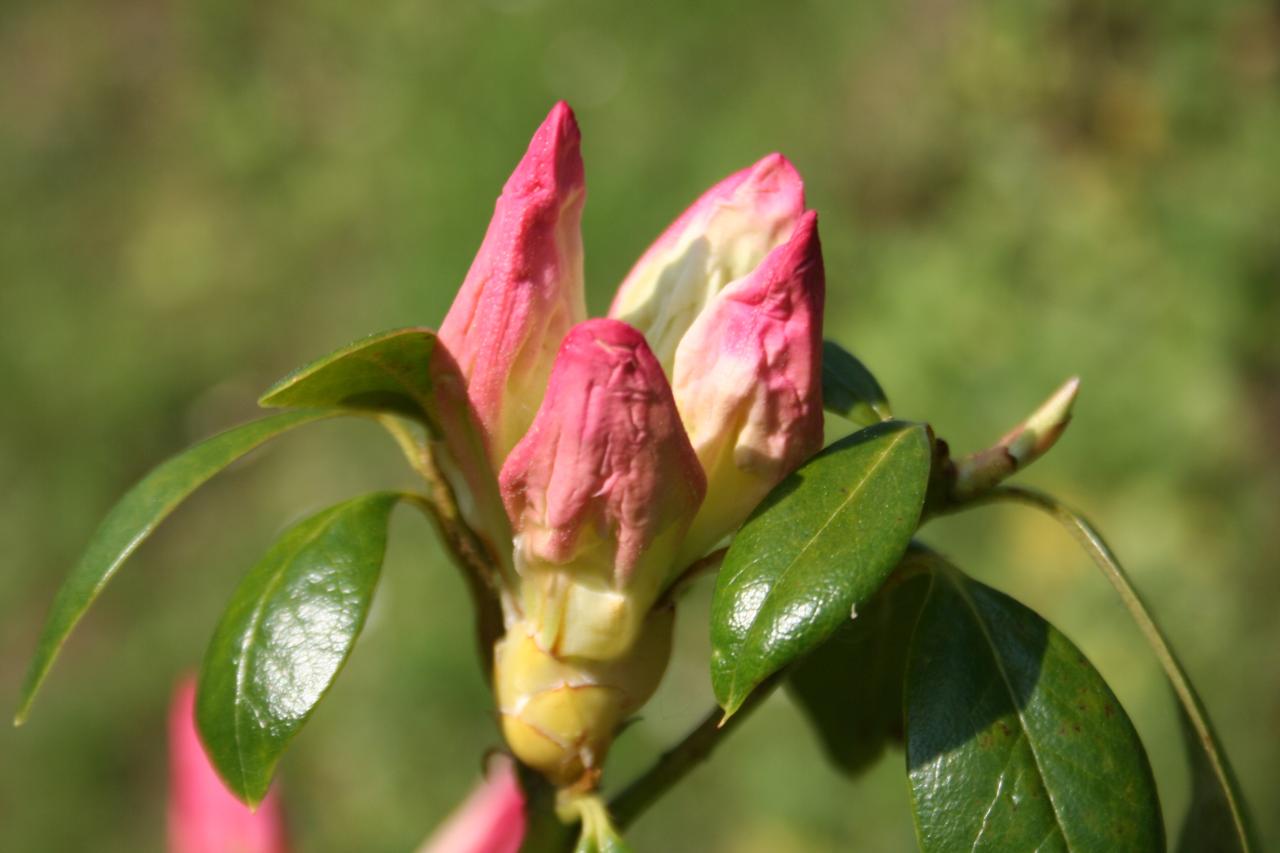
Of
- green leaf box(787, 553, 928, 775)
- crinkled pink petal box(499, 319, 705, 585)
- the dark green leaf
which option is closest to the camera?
crinkled pink petal box(499, 319, 705, 585)

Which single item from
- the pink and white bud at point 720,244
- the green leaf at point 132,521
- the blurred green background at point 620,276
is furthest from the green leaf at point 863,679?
the blurred green background at point 620,276

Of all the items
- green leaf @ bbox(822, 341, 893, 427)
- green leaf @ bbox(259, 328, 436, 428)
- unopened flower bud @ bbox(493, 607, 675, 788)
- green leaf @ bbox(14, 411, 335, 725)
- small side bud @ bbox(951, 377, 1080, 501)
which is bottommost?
unopened flower bud @ bbox(493, 607, 675, 788)

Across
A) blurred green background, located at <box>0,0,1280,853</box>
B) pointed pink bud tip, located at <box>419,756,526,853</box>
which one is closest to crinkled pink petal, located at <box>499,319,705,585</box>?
pointed pink bud tip, located at <box>419,756,526,853</box>

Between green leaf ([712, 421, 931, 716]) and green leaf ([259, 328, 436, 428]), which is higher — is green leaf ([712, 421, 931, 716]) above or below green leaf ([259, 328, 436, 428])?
below

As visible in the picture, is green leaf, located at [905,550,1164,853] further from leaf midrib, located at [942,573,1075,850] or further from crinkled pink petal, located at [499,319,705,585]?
crinkled pink petal, located at [499,319,705,585]

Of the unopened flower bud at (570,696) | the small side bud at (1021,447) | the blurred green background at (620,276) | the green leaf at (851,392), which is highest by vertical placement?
the green leaf at (851,392)

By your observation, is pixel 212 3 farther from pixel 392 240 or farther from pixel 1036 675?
pixel 1036 675

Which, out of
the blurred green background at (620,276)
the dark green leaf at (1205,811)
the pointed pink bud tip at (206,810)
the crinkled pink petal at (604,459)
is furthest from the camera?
the blurred green background at (620,276)

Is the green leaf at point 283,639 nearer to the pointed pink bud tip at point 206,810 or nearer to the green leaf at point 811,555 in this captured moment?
the green leaf at point 811,555
